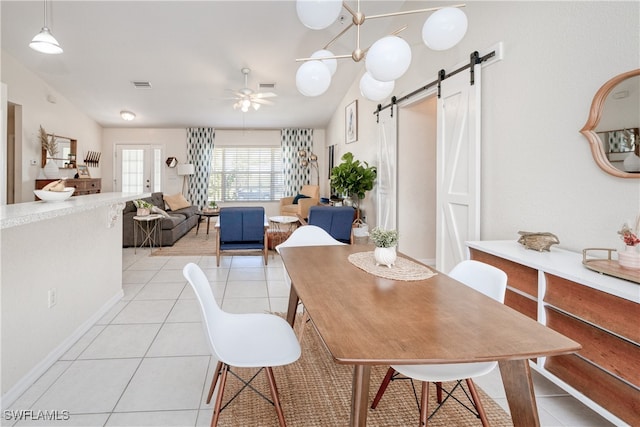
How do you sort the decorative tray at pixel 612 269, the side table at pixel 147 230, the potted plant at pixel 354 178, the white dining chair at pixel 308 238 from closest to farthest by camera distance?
the decorative tray at pixel 612 269, the white dining chair at pixel 308 238, the potted plant at pixel 354 178, the side table at pixel 147 230

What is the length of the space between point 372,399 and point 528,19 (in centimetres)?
269

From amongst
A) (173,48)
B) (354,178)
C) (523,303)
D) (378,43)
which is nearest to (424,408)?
(523,303)

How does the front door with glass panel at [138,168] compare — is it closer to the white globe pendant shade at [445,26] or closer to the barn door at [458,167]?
the barn door at [458,167]

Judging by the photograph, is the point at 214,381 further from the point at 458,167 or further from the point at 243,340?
the point at 458,167

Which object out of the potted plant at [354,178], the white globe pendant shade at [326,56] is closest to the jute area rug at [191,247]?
the potted plant at [354,178]

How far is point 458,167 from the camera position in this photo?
3260 millimetres

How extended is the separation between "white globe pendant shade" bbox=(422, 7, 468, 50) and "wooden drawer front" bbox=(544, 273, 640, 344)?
1.32 m

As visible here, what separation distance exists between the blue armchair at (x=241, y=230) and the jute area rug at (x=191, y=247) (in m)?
0.76

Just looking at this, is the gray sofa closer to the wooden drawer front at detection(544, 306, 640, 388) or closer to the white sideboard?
the white sideboard

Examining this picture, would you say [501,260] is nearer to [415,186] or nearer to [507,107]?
[507,107]

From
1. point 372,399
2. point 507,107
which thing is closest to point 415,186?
point 507,107

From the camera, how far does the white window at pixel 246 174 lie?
952 centimetres

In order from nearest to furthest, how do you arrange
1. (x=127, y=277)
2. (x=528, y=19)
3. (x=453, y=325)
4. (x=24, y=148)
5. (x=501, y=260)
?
(x=453, y=325)
(x=501, y=260)
(x=528, y=19)
(x=127, y=277)
(x=24, y=148)

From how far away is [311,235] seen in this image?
2.69 m
